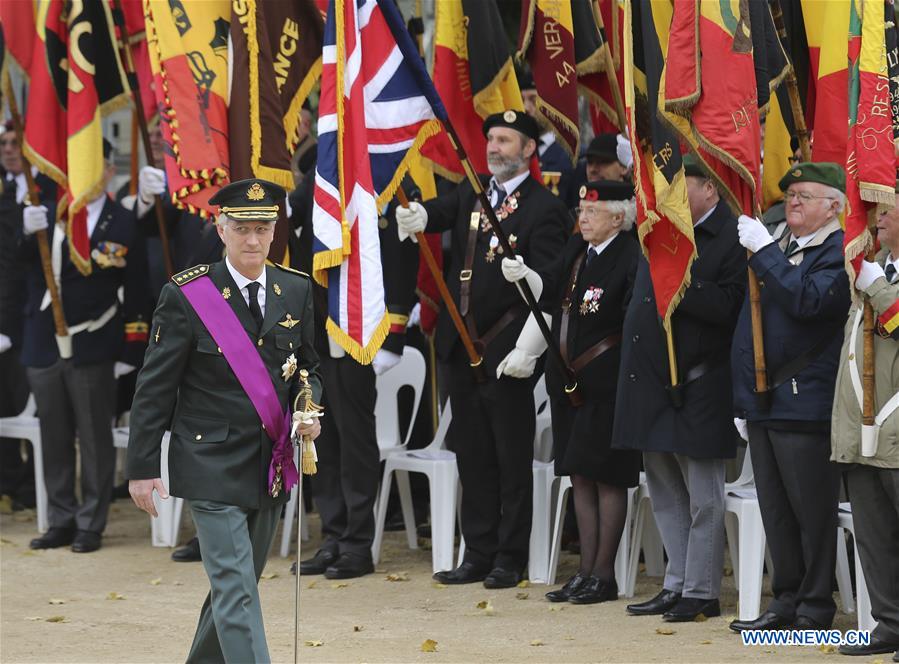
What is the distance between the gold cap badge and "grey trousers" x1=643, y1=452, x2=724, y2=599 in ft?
8.68

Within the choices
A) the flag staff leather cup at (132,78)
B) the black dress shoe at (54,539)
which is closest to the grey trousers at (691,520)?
the flag staff leather cup at (132,78)

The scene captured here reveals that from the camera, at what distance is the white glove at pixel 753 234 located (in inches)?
268

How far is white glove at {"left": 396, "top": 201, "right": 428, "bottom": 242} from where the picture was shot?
8227mm

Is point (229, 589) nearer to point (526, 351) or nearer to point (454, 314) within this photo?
point (526, 351)

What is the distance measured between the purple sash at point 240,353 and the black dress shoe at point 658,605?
8.14 feet

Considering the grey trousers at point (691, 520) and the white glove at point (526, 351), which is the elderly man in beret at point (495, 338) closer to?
the white glove at point (526, 351)

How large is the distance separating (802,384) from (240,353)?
2.58m

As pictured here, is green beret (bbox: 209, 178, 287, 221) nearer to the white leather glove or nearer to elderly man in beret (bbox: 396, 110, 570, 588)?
the white leather glove

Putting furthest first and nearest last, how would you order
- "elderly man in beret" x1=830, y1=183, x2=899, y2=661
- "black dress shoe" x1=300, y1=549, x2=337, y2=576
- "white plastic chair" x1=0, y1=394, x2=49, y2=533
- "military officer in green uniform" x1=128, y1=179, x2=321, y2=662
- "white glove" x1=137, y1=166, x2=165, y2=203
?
"white plastic chair" x1=0, y1=394, x2=49, y2=533, "white glove" x1=137, y1=166, x2=165, y2=203, "black dress shoe" x1=300, y1=549, x2=337, y2=576, "elderly man in beret" x1=830, y1=183, x2=899, y2=661, "military officer in green uniform" x1=128, y1=179, x2=321, y2=662

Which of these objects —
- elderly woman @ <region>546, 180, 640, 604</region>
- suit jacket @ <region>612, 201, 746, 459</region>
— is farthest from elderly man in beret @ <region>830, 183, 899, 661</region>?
elderly woman @ <region>546, 180, 640, 604</region>

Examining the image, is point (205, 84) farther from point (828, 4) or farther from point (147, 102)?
point (828, 4)

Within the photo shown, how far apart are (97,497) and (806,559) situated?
4.69 m

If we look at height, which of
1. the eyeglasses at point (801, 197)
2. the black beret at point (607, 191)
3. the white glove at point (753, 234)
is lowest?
the white glove at point (753, 234)

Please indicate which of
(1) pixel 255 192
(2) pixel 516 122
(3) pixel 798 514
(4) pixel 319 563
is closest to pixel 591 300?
(2) pixel 516 122
